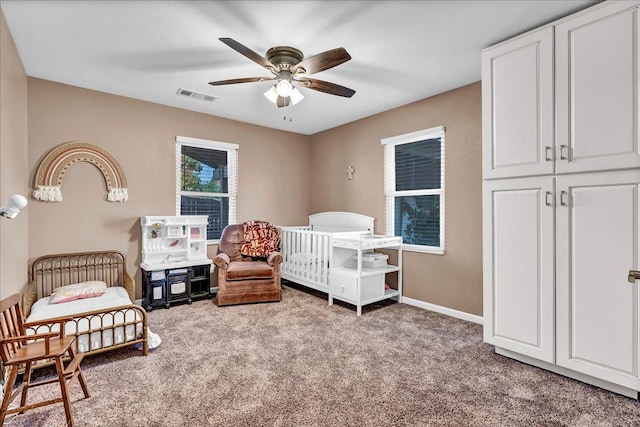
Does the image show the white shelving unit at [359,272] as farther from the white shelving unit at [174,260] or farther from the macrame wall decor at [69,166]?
the macrame wall decor at [69,166]

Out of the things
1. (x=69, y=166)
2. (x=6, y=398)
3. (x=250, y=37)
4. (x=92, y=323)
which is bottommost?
(x=6, y=398)

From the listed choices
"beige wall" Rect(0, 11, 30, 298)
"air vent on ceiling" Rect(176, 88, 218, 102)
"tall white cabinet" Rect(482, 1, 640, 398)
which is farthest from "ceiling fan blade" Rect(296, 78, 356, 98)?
"beige wall" Rect(0, 11, 30, 298)

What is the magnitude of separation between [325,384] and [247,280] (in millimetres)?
2007

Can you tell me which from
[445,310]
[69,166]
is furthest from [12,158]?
[445,310]

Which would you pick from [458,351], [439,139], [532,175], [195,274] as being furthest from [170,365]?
[439,139]

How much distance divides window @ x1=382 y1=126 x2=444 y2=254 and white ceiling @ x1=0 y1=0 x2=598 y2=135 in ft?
2.15

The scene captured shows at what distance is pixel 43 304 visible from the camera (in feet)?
9.15

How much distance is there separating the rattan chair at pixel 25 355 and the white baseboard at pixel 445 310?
3.24m

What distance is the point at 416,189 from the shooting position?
3.97m

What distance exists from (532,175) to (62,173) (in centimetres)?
443

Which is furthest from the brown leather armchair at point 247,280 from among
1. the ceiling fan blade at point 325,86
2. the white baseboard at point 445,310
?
the ceiling fan blade at point 325,86

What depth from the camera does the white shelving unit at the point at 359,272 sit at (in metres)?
3.54

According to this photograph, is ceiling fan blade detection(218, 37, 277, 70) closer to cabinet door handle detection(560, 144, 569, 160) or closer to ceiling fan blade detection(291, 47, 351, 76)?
ceiling fan blade detection(291, 47, 351, 76)

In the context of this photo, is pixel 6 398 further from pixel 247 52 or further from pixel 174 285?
pixel 247 52
